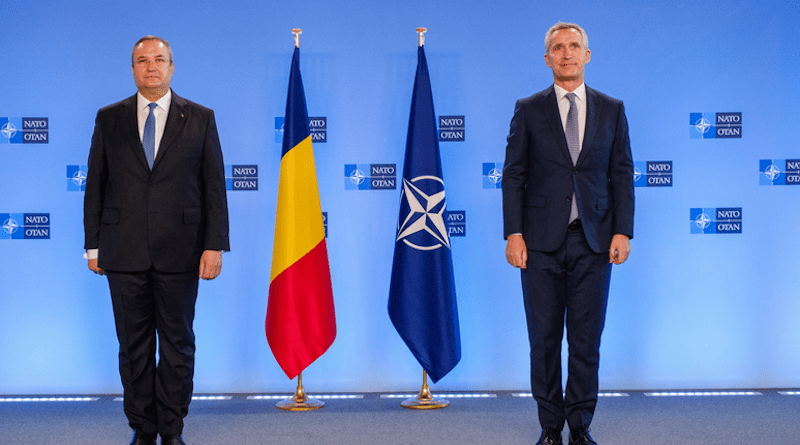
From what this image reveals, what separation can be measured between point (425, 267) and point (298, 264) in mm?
699

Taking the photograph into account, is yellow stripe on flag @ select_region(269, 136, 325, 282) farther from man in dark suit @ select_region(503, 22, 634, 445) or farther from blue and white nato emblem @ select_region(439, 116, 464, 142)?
man in dark suit @ select_region(503, 22, 634, 445)

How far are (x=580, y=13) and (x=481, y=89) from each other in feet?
2.47

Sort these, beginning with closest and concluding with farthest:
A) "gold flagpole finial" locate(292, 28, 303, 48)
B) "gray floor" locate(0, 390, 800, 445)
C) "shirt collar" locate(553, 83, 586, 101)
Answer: "shirt collar" locate(553, 83, 586, 101)
"gray floor" locate(0, 390, 800, 445)
"gold flagpole finial" locate(292, 28, 303, 48)

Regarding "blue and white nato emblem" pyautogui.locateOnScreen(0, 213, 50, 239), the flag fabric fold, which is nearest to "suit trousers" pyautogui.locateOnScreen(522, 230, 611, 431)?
the flag fabric fold

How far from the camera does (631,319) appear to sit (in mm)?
4133

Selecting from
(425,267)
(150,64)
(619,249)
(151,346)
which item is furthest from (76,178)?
(619,249)

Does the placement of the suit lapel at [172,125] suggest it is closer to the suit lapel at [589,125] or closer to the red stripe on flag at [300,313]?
the red stripe on flag at [300,313]

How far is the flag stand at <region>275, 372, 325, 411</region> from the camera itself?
3717 mm

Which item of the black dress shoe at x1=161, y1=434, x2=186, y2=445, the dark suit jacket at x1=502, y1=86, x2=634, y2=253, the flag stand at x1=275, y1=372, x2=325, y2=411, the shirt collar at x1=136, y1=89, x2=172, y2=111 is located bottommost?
the flag stand at x1=275, y1=372, x2=325, y2=411

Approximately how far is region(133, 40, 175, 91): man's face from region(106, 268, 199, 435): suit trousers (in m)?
0.77

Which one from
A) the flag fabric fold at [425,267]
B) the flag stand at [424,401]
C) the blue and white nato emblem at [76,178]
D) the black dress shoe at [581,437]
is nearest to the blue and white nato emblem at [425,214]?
the flag fabric fold at [425,267]

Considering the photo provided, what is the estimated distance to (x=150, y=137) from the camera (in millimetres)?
2797

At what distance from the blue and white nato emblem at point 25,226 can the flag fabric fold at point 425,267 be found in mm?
2114

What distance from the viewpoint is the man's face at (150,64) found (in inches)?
109
